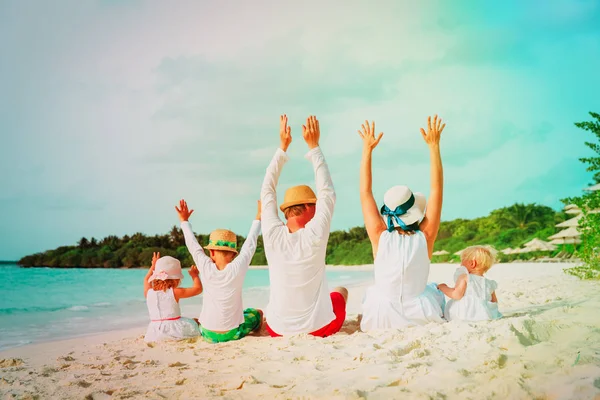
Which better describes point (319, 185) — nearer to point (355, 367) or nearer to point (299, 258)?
point (299, 258)

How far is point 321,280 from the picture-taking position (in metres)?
4.00

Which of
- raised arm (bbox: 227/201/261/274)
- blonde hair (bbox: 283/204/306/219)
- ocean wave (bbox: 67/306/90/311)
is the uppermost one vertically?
blonde hair (bbox: 283/204/306/219)

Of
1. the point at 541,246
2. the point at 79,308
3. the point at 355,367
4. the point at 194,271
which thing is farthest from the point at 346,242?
the point at 355,367

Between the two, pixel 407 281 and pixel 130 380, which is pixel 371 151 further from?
pixel 130 380

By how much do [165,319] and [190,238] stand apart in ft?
2.66

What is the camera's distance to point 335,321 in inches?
166

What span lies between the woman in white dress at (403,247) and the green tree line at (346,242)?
22554mm

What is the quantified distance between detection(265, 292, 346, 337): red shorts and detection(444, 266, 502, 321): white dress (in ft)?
2.99

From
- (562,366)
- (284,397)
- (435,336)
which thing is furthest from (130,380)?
(562,366)

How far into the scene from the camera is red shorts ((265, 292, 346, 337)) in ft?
13.4

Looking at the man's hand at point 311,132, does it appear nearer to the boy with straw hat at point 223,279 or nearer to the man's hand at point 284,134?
the man's hand at point 284,134

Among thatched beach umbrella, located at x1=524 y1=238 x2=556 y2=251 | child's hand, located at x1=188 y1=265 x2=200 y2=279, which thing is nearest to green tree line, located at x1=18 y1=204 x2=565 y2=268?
thatched beach umbrella, located at x1=524 y1=238 x2=556 y2=251

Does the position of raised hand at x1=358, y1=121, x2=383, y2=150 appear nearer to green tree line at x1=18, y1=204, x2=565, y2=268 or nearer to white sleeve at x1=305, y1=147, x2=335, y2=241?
white sleeve at x1=305, y1=147, x2=335, y2=241

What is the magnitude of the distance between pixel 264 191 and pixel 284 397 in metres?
1.82
